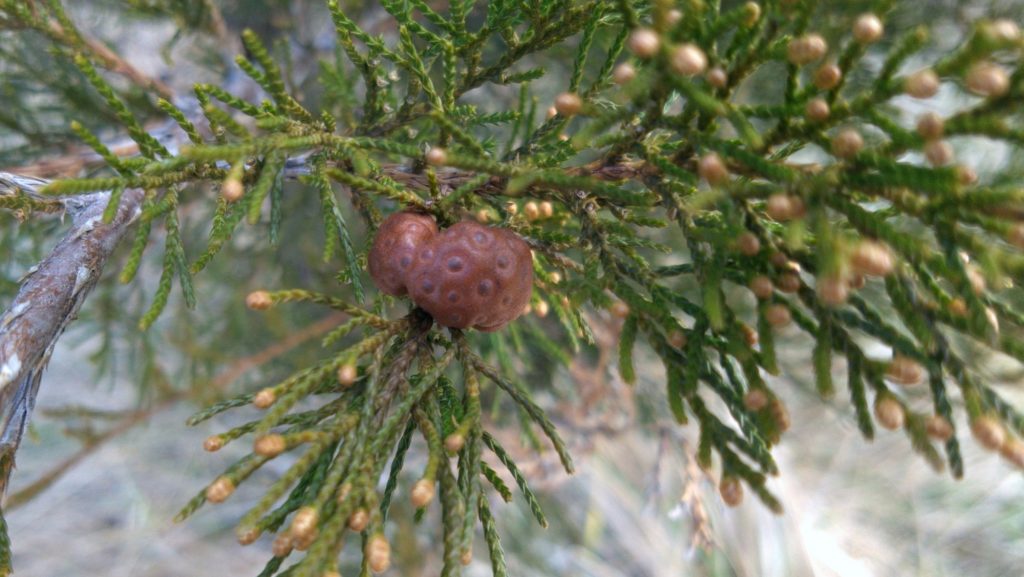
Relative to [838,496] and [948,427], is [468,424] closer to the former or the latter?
[948,427]

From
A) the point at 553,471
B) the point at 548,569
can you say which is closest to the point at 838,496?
the point at 548,569

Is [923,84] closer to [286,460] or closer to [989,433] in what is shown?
[989,433]

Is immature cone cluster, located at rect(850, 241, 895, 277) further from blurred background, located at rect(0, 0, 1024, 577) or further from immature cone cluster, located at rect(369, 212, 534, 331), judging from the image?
blurred background, located at rect(0, 0, 1024, 577)

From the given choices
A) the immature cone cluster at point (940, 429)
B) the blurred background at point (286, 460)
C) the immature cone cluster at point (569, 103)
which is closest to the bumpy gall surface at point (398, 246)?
the immature cone cluster at point (569, 103)

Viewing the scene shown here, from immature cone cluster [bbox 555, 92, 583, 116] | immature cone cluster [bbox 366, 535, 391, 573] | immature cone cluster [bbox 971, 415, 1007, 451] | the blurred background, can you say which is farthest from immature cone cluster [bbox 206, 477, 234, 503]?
the blurred background

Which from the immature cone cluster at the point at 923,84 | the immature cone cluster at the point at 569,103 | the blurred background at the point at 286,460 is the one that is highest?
the immature cone cluster at the point at 569,103

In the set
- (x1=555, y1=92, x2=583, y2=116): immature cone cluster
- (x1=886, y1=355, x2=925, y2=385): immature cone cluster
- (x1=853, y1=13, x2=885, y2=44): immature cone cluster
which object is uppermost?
(x1=555, y1=92, x2=583, y2=116): immature cone cluster

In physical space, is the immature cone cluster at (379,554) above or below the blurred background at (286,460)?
above

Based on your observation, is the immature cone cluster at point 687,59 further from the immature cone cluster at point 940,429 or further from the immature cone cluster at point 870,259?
the immature cone cluster at point 940,429
